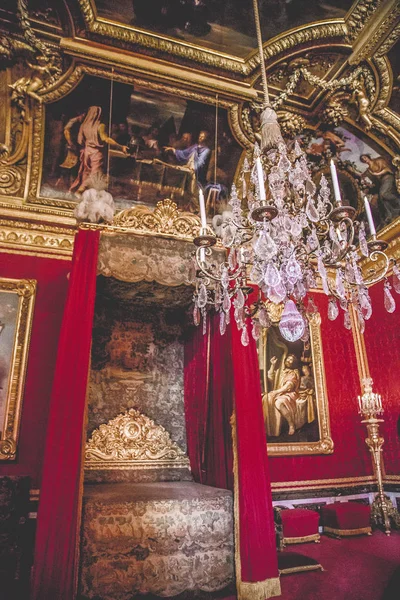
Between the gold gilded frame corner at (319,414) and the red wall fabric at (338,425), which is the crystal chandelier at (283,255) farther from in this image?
the red wall fabric at (338,425)

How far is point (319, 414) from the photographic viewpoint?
669 centimetres

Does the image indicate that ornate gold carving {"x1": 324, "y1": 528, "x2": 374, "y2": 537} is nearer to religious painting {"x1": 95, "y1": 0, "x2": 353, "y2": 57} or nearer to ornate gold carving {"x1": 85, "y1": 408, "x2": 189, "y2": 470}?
ornate gold carving {"x1": 85, "y1": 408, "x2": 189, "y2": 470}

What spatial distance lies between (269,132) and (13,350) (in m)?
4.16

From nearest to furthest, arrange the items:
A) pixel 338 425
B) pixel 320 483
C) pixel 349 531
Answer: pixel 349 531 < pixel 320 483 < pixel 338 425

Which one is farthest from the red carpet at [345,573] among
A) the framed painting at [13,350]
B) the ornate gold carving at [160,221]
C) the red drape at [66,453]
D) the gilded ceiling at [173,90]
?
the gilded ceiling at [173,90]

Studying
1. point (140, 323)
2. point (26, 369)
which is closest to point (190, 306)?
point (140, 323)

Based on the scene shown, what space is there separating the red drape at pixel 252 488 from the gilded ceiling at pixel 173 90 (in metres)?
1.80

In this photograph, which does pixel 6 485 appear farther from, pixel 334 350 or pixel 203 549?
pixel 334 350

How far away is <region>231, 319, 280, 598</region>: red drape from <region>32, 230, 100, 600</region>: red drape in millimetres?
1448

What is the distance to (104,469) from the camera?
5082 mm

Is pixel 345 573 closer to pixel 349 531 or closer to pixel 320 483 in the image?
pixel 349 531

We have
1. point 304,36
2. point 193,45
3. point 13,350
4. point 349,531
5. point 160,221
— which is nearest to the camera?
point 160,221

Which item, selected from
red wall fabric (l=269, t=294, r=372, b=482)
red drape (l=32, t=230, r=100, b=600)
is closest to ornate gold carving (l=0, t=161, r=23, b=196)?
red drape (l=32, t=230, r=100, b=600)

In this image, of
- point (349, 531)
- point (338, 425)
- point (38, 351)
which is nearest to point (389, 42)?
point (338, 425)
